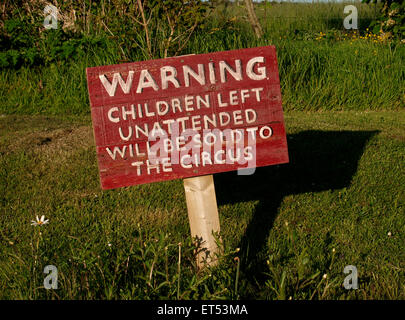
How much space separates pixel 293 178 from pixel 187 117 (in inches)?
85.6

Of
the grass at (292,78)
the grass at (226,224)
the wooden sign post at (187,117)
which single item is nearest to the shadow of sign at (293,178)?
the grass at (226,224)

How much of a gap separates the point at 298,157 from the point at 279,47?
3256 mm

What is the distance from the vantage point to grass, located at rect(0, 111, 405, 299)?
8.54 ft

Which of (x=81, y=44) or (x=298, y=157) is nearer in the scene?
(x=298, y=157)

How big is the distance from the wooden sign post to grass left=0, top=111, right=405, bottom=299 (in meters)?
0.38

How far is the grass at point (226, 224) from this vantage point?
8.54 ft

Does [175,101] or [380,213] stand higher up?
[175,101]

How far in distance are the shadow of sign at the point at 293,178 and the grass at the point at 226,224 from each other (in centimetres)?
1

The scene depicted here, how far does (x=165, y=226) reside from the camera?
3.66m

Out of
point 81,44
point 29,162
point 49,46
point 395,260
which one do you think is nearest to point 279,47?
point 81,44

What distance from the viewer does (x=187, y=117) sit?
265 centimetres

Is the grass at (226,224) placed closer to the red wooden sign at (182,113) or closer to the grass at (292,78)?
the red wooden sign at (182,113)

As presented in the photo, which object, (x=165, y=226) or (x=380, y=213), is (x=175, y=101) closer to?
(x=165, y=226)

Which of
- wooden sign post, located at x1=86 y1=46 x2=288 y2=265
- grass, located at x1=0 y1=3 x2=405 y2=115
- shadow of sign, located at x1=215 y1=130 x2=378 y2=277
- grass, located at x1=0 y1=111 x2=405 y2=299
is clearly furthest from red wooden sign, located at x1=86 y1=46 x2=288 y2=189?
grass, located at x1=0 y1=3 x2=405 y2=115
